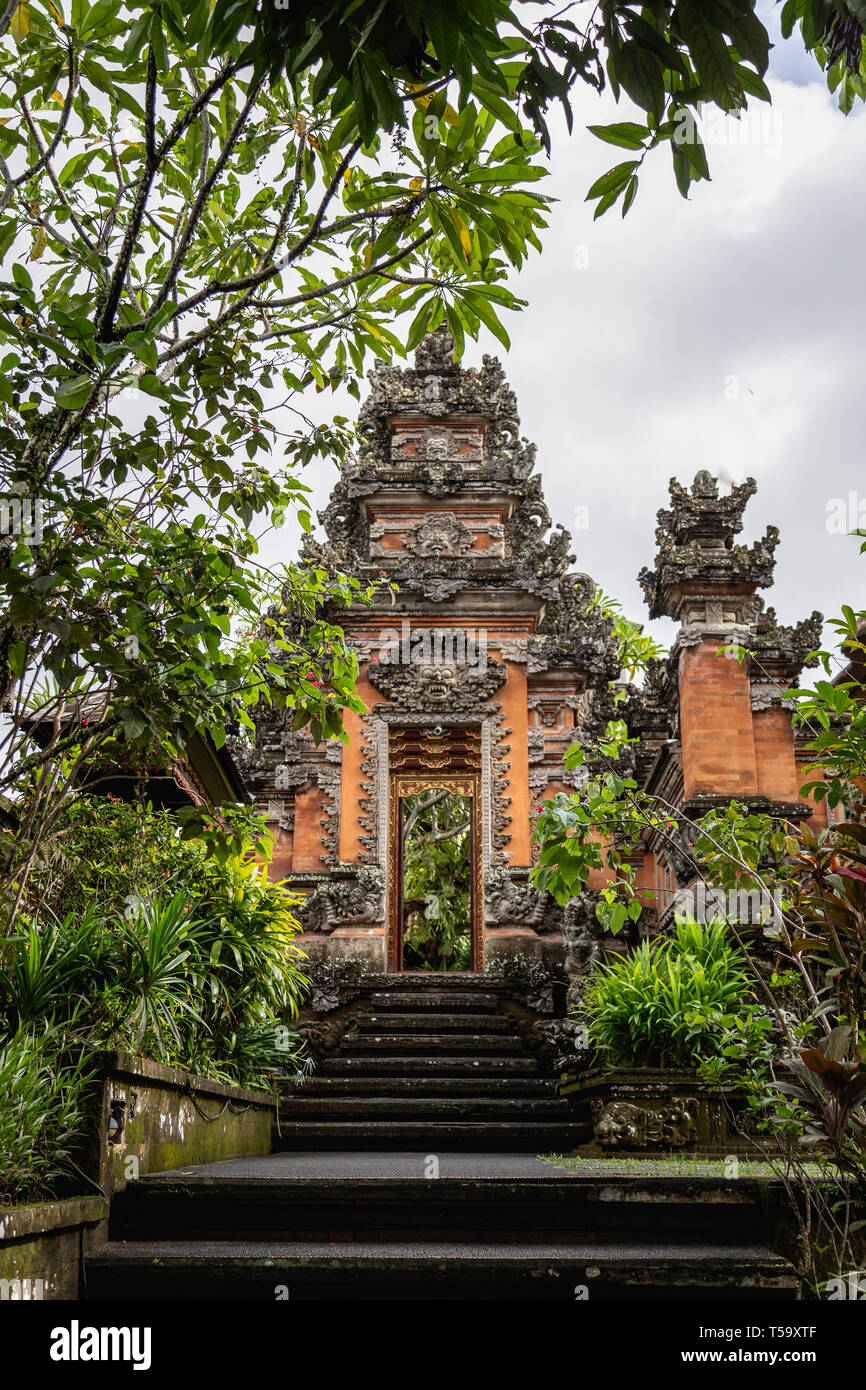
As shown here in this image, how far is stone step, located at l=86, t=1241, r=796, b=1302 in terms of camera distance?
11.7ft

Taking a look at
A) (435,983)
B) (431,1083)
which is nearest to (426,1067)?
(431,1083)

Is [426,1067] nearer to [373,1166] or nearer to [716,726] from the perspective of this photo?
[373,1166]

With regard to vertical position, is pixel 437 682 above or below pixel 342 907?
above

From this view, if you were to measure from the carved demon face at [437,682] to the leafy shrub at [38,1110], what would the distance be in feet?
25.2

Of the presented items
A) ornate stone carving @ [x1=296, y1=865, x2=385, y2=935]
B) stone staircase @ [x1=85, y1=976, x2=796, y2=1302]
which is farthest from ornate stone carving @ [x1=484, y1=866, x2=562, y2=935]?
stone staircase @ [x1=85, y1=976, x2=796, y2=1302]

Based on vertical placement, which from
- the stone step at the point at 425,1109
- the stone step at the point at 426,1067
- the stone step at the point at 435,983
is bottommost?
the stone step at the point at 425,1109

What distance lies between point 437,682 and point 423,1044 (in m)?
4.24

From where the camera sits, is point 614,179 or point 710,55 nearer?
point 710,55

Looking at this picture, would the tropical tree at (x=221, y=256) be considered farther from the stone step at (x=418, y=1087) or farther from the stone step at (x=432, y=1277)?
the stone step at (x=418, y=1087)

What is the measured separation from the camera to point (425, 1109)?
286 inches

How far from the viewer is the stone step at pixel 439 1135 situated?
6578 mm

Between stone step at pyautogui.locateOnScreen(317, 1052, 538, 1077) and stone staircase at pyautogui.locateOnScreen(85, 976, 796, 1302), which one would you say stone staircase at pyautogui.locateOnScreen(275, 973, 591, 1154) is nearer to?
stone step at pyautogui.locateOnScreen(317, 1052, 538, 1077)

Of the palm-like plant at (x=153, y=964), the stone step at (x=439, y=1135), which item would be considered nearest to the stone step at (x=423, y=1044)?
the stone step at (x=439, y=1135)

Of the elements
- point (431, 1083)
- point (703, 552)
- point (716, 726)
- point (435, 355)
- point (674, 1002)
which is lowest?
point (431, 1083)
